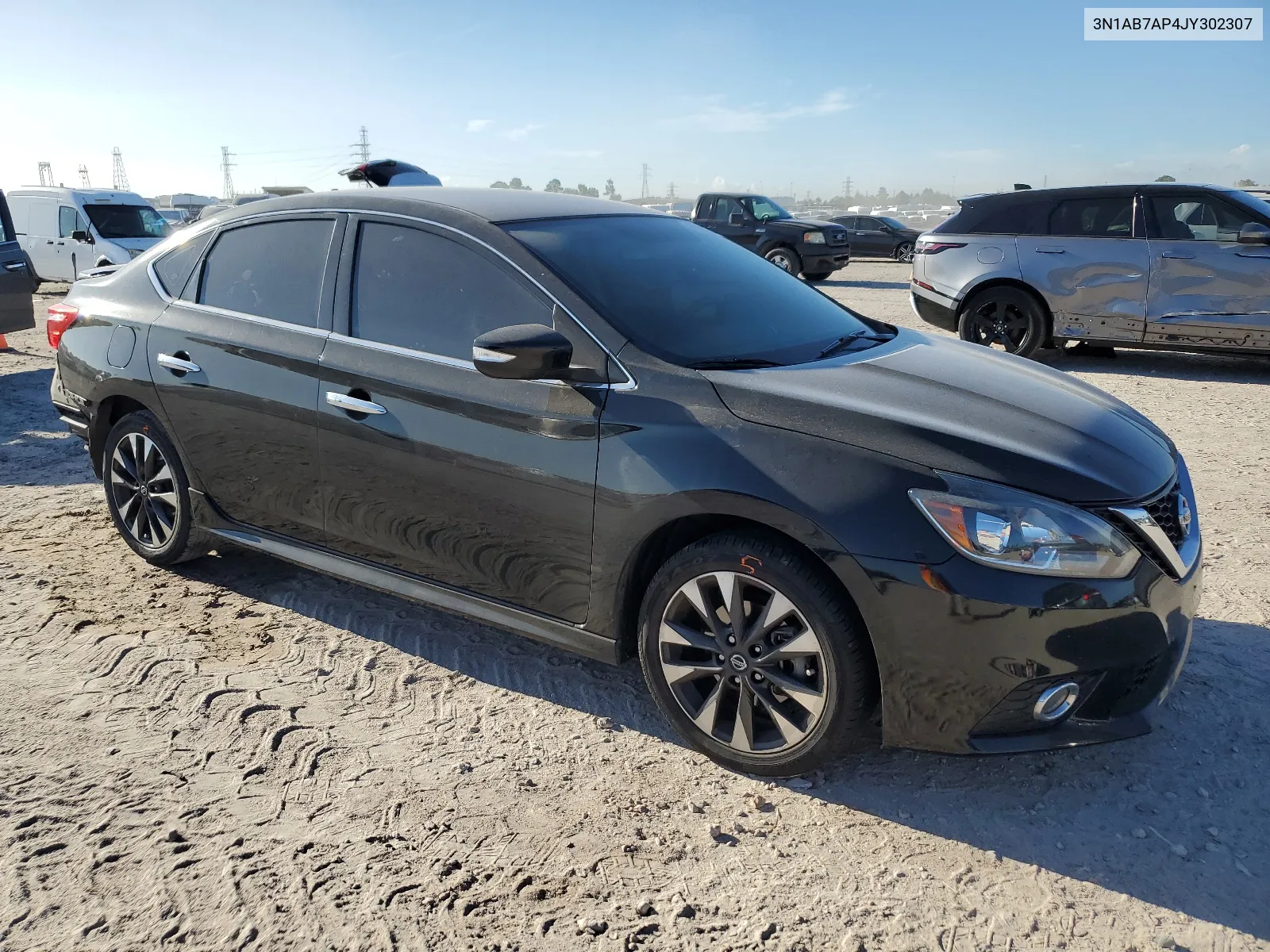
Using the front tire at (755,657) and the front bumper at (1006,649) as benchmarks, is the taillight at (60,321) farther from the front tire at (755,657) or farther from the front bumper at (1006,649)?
the front bumper at (1006,649)

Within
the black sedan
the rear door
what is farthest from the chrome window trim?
the rear door

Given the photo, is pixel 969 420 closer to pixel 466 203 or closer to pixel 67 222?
pixel 466 203

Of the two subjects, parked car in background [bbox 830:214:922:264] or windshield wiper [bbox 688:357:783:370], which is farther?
parked car in background [bbox 830:214:922:264]

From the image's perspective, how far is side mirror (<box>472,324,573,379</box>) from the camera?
2916mm

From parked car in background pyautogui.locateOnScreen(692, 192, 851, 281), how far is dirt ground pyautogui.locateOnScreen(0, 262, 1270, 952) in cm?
1588

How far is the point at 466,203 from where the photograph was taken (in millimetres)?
3635

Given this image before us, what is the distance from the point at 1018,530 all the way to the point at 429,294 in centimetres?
210

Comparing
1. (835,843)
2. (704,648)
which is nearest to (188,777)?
(704,648)

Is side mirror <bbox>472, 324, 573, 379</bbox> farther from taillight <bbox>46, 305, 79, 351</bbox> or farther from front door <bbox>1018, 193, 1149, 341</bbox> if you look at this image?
front door <bbox>1018, 193, 1149, 341</bbox>

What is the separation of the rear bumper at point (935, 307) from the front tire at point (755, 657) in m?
8.10

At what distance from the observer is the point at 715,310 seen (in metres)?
3.47

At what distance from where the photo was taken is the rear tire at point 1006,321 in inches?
380

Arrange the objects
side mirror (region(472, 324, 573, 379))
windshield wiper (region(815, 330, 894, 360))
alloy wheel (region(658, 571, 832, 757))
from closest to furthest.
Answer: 1. alloy wheel (region(658, 571, 832, 757))
2. side mirror (region(472, 324, 573, 379))
3. windshield wiper (region(815, 330, 894, 360))

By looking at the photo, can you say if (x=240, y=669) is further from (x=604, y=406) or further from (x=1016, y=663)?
(x=1016, y=663)
